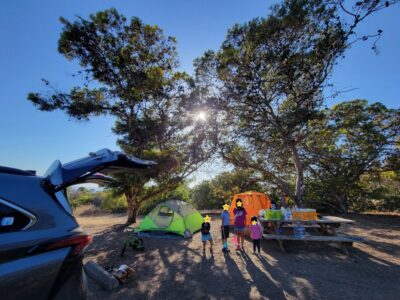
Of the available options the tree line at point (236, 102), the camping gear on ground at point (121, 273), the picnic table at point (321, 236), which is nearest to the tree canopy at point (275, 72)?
the tree line at point (236, 102)

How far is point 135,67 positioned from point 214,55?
4.26m

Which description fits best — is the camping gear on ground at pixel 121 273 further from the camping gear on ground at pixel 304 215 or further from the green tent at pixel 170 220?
the camping gear on ground at pixel 304 215

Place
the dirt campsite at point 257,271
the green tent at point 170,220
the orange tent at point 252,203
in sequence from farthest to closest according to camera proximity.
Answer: the orange tent at point 252,203 → the green tent at point 170,220 → the dirt campsite at point 257,271

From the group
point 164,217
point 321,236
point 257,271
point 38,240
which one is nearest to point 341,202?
point 321,236

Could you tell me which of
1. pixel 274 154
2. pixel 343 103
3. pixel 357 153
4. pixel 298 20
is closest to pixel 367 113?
pixel 343 103

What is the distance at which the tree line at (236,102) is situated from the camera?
10125 mm

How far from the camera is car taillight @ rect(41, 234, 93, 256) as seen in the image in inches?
57.7

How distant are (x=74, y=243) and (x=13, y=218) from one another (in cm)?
41

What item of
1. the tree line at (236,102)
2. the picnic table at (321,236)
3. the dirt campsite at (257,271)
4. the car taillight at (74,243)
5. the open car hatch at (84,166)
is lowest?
the dirt campsite at (257,271)

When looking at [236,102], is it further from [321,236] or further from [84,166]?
[84,166]

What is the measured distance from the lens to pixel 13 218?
140 centimetres

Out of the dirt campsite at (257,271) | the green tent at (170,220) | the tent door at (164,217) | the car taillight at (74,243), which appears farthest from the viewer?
the tent door at (164,217)

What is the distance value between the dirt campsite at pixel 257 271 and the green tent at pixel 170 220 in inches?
44.7

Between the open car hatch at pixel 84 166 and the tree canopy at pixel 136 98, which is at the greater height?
the tree canopy at pixel 136 98
